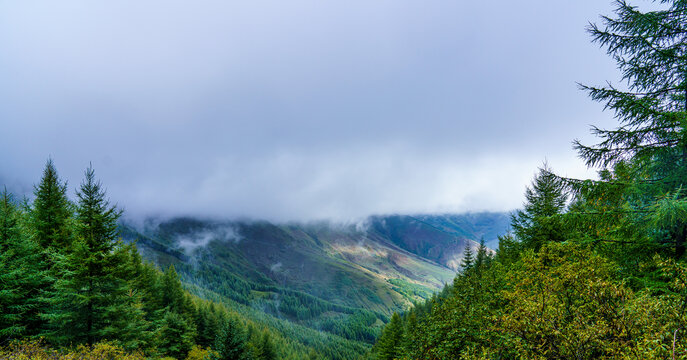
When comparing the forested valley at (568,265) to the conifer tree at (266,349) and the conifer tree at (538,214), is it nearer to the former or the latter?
the conifer tree at (538,214)

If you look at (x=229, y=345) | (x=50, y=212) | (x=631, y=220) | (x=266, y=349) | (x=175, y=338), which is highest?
(x=50, y=212)

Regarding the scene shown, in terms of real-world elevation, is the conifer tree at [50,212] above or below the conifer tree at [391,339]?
above

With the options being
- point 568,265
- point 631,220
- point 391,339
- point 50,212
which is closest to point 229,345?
point 391,339

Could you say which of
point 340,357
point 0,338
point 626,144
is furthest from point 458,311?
point 340,357

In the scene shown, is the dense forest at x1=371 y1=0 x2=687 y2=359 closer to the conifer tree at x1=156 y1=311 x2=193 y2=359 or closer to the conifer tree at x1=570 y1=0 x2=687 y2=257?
the conifer tree at x1=570 y1=0 x2=687 y2=257

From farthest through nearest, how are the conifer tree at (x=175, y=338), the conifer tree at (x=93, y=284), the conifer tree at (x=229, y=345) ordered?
the conifer tree at (x=175, y=338)
the conifer tree at (x=229, y=345)
the conifer tree at (x=93, y=284)

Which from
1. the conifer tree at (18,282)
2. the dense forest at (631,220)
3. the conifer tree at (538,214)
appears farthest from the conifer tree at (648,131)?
the conifer tree at (18,282)

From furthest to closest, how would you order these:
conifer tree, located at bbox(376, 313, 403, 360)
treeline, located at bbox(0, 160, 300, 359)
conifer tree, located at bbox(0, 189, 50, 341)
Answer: conifer tree, located at bbox(376, 313, 403, 360) < treeline, located at bbox(0, 160, 300, 359) < conifer tree, located at bbox(0, 189, 50, 341)

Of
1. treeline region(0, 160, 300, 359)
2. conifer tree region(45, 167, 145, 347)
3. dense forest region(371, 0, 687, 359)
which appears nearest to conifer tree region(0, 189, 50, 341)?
treeline region(0, 160, 300, 359)

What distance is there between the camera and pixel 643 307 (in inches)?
266

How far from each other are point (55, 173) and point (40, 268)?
10.1 meters

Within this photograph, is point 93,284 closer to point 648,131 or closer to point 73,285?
point 73,285

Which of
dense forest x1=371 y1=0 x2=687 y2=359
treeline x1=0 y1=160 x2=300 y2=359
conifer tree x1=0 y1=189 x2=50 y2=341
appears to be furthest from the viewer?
treeline x1=0 y1=160 x2=300 y2=359

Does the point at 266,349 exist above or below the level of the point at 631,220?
below
